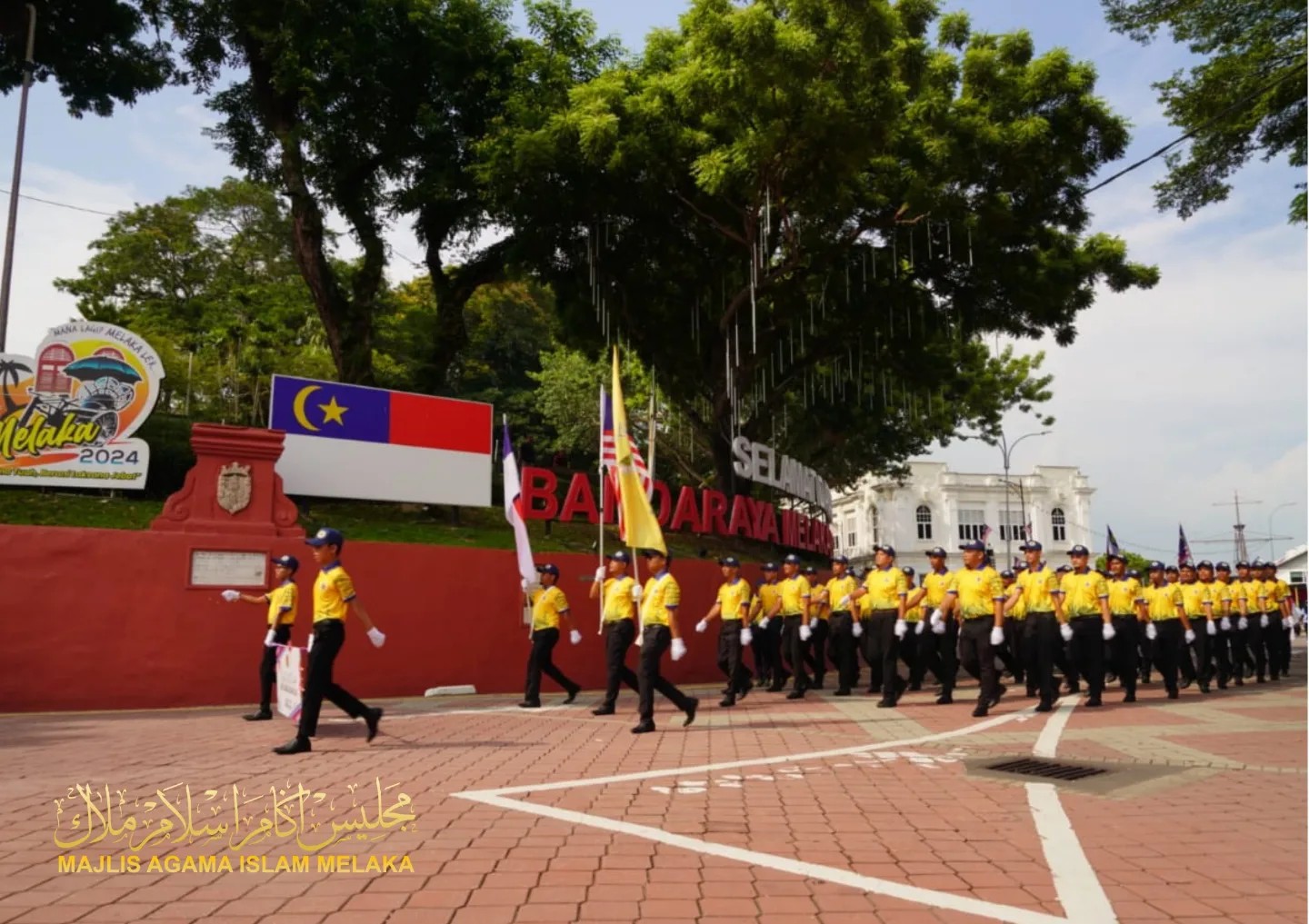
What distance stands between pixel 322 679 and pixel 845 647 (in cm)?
811

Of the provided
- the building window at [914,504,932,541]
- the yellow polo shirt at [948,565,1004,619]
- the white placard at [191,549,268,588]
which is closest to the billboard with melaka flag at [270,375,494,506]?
the white placard at [191,549,268,588]

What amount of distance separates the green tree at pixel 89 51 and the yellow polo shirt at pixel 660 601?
19.9 meters

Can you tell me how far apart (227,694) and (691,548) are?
11.8 meters

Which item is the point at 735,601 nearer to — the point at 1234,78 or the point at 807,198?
the point at 807,198

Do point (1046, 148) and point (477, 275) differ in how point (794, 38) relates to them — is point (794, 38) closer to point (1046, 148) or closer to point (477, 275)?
point (1046, 148)

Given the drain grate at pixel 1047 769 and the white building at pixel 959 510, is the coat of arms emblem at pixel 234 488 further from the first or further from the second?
the white building at pixel 959 510

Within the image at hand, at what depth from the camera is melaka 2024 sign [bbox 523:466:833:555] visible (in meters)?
16.2

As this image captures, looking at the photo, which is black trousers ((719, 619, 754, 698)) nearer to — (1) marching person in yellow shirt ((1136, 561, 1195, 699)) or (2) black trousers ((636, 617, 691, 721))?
(2) black trousers ((636, 617, 691, 721))

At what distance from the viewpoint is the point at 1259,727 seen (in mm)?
9547

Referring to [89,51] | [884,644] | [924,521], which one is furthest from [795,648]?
[924,521]

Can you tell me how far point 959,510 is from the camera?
7488 cm

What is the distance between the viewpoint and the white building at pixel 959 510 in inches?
2908

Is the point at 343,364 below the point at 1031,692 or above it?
above

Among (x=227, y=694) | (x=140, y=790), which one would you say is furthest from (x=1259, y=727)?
(x=227, y=694)
